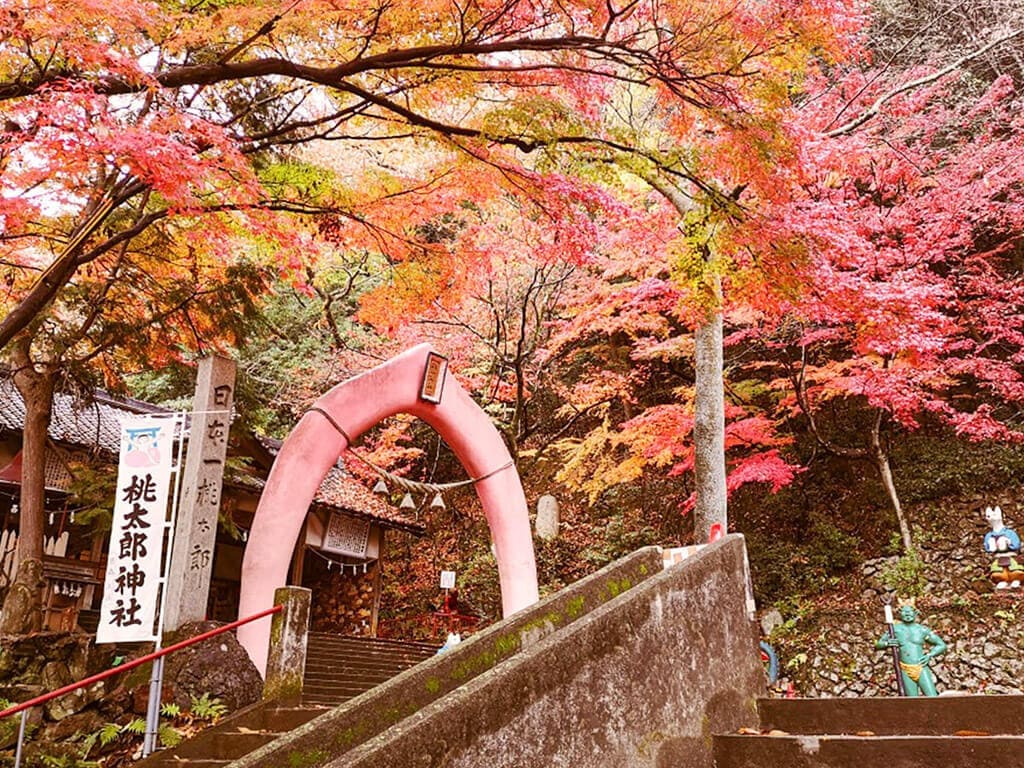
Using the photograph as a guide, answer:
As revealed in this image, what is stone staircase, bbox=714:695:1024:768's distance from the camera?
2.76 m

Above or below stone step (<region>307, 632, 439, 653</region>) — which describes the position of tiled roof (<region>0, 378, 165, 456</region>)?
above

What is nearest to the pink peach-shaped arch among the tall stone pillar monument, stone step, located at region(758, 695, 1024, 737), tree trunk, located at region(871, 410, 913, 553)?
the tall stone pillar monument

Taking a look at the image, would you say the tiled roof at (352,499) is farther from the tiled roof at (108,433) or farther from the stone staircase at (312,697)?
the stone staircase at (312,697)

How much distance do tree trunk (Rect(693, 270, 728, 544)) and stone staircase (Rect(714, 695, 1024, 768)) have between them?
6443 millimetres

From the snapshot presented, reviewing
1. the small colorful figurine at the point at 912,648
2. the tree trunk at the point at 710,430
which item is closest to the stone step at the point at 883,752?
the small colorful figurine at the point at 912,648

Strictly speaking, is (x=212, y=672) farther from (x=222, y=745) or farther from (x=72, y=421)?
(x=72, y=421)

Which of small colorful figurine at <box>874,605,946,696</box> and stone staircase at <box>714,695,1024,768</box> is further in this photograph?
small colorful figurine at <box>874,605,946,696</box>

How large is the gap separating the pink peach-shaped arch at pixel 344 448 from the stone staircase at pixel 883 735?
20.5 feet

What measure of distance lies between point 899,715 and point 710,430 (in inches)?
291

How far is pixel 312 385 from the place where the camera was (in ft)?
68.2

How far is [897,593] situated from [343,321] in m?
17.4

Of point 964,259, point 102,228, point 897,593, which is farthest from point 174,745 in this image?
point 964,259

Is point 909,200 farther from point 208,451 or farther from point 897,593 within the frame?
point 208,451

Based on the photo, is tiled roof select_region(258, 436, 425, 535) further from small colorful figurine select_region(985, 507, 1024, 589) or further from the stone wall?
small colorful figurine select_region(985, 507, 1024, 589)
